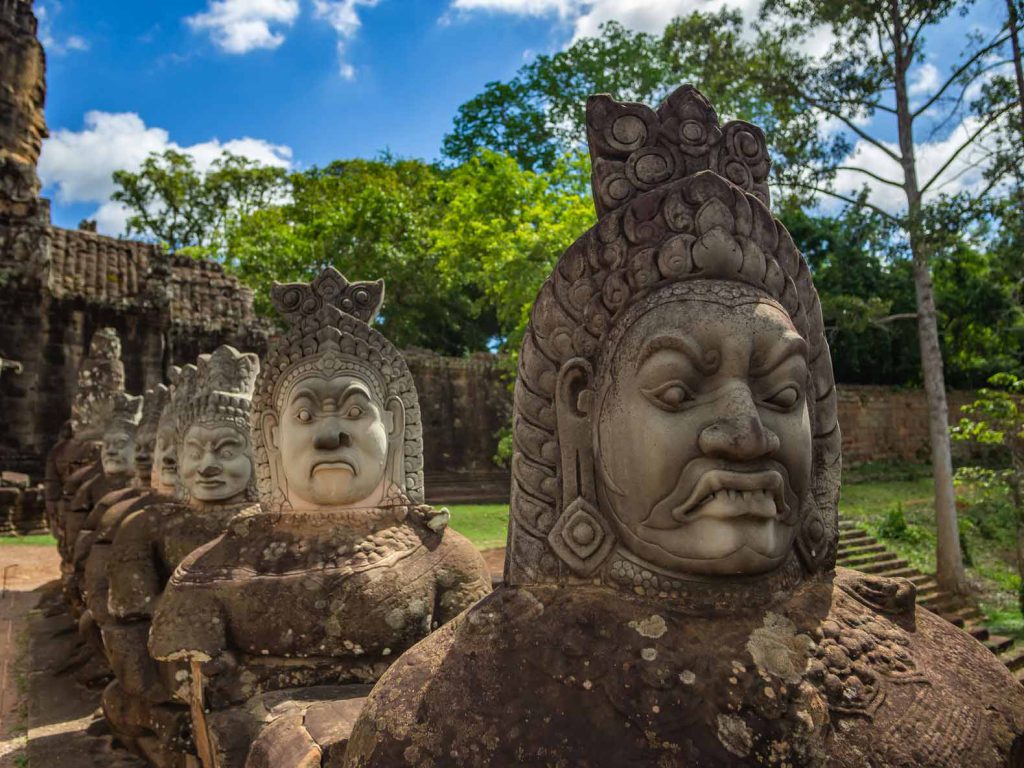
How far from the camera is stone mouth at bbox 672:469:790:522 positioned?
1.71 m

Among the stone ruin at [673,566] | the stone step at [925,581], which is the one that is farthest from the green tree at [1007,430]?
the stone ruin at [673,566]

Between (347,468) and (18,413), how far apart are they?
48.3ft

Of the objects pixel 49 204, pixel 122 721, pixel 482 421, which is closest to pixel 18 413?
pixel 49 204

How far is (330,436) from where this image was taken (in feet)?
10.5

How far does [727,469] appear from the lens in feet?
5.63

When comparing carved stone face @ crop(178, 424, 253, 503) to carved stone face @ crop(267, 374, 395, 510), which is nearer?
carved stone face @ crop(267, 374, 395, 510)

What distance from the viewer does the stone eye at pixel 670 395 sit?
1748 mm

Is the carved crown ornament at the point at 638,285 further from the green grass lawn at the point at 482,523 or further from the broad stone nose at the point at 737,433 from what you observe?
the green grass lawn at the point at 482,523

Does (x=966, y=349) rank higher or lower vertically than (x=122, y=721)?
higher

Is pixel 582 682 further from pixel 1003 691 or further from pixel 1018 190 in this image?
pixel 1018 190

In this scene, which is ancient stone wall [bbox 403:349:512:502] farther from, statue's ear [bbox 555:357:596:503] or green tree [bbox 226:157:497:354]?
statue's ear [bbox 555:357:596:503]

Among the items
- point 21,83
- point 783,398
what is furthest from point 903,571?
point 21,83

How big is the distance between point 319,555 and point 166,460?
2904 millimetres

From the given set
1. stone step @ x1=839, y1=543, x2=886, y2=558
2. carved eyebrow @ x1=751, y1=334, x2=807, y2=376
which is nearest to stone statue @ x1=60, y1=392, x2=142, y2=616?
carved eyebrow @ x1=751, y1=334, x2=807, y2=376
